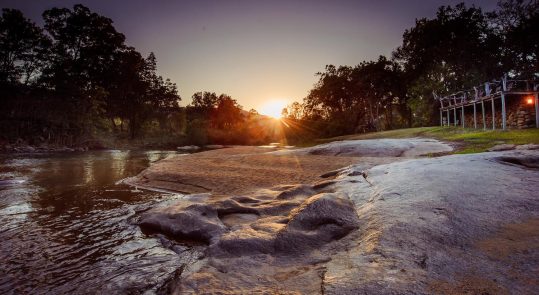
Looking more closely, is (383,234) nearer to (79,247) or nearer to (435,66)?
(79,247)

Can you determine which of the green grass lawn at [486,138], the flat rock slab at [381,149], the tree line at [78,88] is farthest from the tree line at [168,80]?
the flat rock slab at [381,149]

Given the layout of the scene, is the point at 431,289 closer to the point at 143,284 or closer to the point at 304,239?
the point at 304,239

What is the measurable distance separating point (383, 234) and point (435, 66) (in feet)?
171

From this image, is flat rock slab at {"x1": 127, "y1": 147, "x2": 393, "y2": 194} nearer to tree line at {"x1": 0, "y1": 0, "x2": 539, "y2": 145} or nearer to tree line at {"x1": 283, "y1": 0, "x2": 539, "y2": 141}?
tree line at {"x1": 0, "y1": 0, "x2": 539, "y2": 145}

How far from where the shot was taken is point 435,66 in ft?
154

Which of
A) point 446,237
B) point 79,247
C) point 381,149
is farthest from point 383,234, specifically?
point 381,149

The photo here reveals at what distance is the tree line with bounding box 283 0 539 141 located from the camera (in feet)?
142

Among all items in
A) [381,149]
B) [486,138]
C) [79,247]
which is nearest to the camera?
[79,247]

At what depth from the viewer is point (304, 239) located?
404 cm

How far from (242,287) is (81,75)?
54.3m

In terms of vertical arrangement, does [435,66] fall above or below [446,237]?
above

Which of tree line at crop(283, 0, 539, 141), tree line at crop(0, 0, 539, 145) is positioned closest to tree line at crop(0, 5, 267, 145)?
tree line at crop(0, 0, 539, 145)

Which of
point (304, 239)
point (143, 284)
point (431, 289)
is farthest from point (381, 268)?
point (143, 284)

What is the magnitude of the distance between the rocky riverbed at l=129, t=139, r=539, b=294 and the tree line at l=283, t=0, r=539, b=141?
43.1 meters
